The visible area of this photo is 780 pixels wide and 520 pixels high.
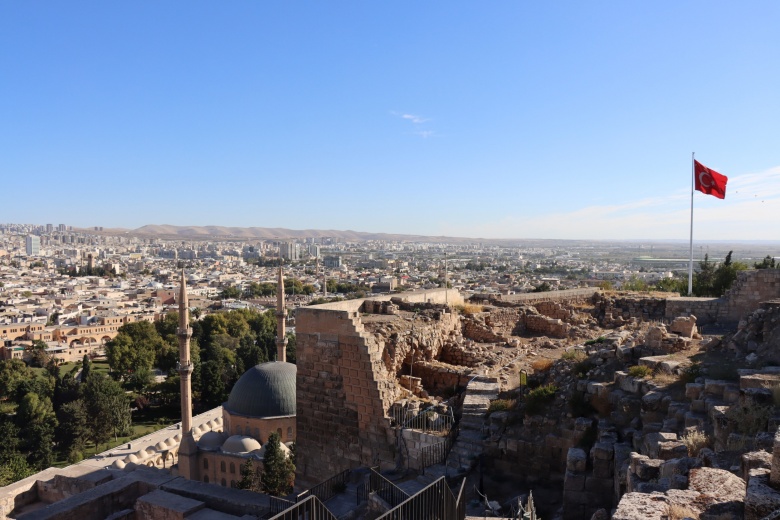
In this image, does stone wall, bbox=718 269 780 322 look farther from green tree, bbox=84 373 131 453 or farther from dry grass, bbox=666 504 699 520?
green tree, bbox=84 373 131 453

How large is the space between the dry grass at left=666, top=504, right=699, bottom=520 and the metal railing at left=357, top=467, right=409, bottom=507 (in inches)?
102

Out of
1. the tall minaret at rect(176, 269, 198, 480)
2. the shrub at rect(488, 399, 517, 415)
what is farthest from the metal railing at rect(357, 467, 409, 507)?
the tall minaret at rect(176, 269, 198, 480)

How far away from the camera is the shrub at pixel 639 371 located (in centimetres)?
621

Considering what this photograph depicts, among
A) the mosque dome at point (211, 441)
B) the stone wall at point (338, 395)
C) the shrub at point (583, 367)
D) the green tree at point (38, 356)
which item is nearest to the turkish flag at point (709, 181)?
the shrub at point (583, 367)

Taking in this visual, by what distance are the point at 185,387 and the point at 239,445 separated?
3152 mm

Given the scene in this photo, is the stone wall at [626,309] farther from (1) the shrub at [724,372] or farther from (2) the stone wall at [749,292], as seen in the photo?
(1) the shrub at [724,372]

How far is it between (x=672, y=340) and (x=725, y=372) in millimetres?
1867

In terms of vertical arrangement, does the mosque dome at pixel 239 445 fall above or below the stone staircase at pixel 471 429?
below

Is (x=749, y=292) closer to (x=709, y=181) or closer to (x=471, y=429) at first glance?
(x=709, y=181)

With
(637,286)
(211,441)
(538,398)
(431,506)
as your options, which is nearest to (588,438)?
(538,398)

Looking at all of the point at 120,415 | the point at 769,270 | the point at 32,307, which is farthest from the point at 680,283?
the point at 32,307

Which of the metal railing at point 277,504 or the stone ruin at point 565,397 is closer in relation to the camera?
the stone ruin at point 565,397

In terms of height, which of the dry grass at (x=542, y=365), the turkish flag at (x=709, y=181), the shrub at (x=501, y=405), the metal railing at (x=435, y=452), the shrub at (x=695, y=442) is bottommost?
the metal railing at (x=435, y=452)

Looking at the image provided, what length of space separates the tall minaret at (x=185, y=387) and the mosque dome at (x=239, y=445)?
1.05 m
